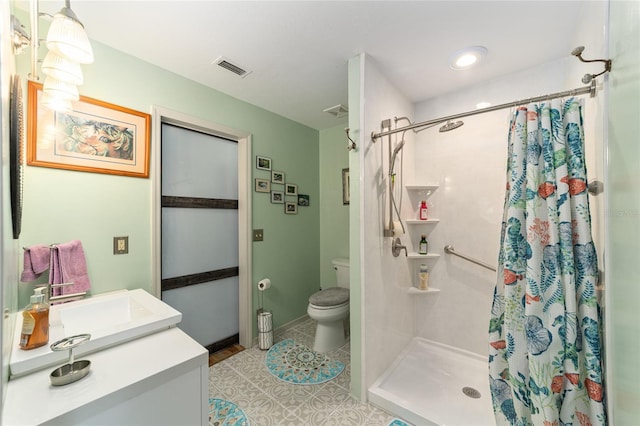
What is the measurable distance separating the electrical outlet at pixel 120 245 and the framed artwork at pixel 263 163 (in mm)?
1220

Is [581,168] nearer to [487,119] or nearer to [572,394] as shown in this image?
[572,394]

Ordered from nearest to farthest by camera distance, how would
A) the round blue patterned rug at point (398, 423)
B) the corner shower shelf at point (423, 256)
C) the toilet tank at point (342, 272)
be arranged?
1. the round blue patterned rug at point (398, 423)
2. the corner shower shelf at point (423, 256)
3. the toilet tank at point (342, 272)

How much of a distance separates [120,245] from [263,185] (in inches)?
48.8

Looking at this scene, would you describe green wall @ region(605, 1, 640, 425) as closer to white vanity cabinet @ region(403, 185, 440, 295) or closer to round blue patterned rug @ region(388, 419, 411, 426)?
round blue patterned rug @ region(388, 419, 411, 426)

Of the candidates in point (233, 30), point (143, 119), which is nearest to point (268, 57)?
point (233, 30)

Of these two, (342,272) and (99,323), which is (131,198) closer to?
(99,323)

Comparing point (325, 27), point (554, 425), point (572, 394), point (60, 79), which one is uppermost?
point (325, 27)

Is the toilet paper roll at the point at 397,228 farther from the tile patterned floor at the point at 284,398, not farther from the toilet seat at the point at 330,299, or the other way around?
the tile patterned floor at the point at 284,398

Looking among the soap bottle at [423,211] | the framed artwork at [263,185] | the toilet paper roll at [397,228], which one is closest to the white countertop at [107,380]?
the toilet paper roll at [397,228]

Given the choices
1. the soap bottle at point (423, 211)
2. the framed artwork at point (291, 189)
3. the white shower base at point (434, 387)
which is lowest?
the white shower base at point (434, 387)

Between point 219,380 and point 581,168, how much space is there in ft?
8.13

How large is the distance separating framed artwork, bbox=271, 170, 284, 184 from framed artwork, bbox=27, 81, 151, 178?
3.65 ft

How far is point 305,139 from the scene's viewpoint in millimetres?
2988

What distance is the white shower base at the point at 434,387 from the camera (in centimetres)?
150
